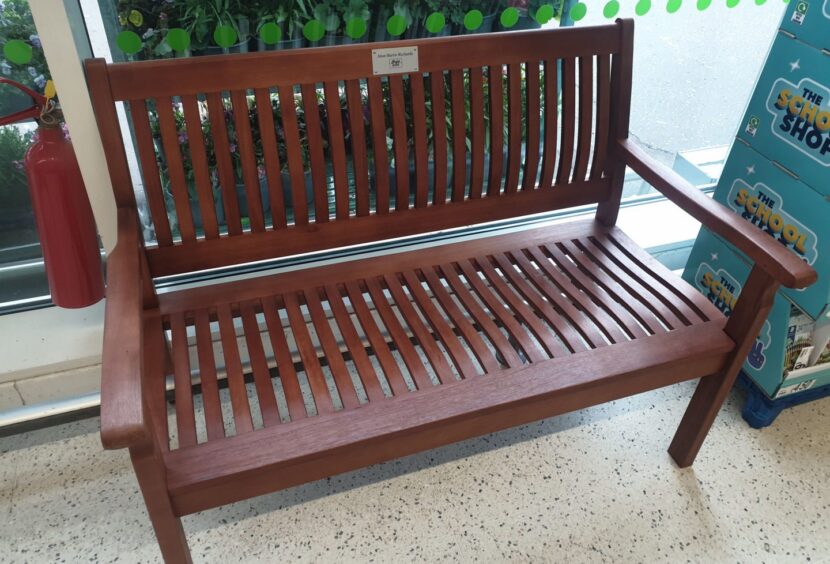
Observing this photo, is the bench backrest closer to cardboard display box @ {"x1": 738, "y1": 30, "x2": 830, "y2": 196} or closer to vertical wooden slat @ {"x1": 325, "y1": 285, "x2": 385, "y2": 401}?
vertical wooden slat @ {"x1": 325, "y1": 285, "x2": 385, "y2": 401}

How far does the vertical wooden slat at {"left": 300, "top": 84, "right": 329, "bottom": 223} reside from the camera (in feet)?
5.09

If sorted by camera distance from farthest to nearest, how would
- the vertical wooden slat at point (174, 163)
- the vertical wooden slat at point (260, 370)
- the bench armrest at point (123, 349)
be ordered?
the vertical wooden slat at point (174, 163), the vertical wooden slat at point (260, 370), the bench armrest at point (123, 349)

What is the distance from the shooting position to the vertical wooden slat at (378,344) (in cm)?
142

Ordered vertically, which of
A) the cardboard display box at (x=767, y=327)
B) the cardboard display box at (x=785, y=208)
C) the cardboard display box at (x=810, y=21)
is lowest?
the cardboard display box at (x=767, y=327)

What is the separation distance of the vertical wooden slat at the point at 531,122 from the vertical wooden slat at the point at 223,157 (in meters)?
0.81

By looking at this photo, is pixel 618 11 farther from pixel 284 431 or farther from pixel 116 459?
pixel 116 459

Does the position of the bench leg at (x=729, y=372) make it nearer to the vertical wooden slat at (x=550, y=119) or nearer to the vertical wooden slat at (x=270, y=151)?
the vertical wooden slat at (x=550, y=119)

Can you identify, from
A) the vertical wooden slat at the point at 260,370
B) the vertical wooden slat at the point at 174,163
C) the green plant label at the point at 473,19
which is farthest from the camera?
the green plant label at the point at 473,19

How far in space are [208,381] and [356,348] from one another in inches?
13.5

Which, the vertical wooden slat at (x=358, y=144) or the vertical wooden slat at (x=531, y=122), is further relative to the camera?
the vertical wooden slat at (x=531, y=122)

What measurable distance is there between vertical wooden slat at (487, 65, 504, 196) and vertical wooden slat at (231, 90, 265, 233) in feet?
2.07

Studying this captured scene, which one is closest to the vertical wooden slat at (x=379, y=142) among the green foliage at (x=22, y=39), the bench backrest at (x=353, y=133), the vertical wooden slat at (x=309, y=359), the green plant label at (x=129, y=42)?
the bench backrest at (x=353, y=133)

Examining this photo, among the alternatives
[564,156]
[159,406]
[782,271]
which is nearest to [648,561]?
[782,271]

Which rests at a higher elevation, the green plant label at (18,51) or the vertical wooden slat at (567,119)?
the green plant label at (18,51)
